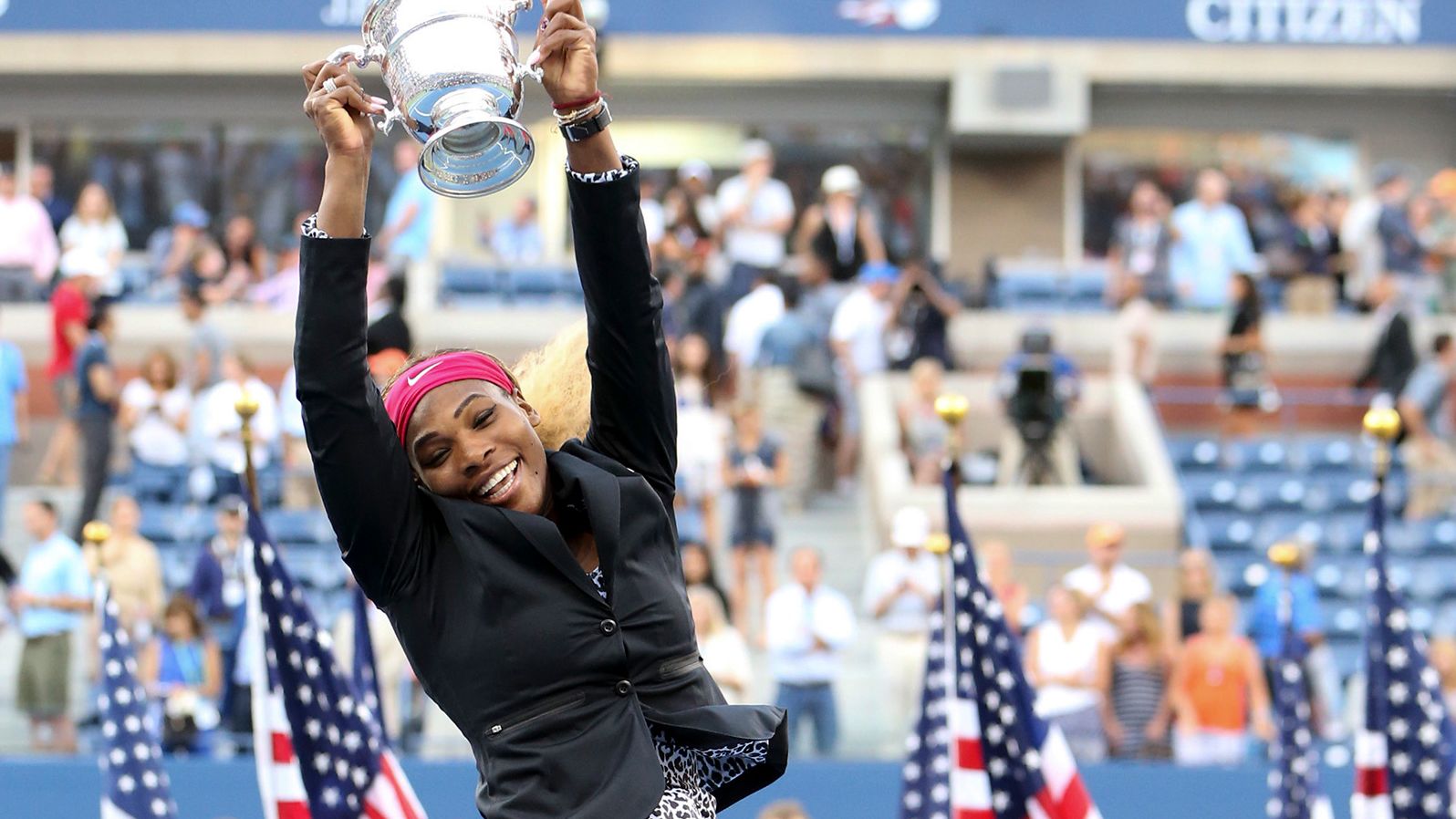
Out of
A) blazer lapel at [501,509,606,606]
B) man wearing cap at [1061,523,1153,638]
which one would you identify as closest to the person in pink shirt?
man wearing cap at [1061,523,1153,638]

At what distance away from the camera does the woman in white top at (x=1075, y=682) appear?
31.6 ft

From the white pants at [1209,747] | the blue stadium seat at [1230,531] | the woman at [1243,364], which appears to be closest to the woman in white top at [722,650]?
the white pants at [1209,747]

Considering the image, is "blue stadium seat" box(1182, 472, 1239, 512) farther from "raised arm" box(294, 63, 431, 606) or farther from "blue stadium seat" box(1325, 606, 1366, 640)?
"raised arm" box(294, 63, 431, 606)

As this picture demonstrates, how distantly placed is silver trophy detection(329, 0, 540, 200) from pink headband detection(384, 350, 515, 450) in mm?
234

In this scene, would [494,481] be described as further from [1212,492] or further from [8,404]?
[1212,492]

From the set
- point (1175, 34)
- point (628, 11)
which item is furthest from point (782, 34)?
point (1175, 34)

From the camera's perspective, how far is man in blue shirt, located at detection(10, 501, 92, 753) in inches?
389

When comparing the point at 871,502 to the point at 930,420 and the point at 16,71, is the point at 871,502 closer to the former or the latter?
the point at 930,420

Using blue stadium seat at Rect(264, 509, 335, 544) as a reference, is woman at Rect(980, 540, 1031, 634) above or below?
below

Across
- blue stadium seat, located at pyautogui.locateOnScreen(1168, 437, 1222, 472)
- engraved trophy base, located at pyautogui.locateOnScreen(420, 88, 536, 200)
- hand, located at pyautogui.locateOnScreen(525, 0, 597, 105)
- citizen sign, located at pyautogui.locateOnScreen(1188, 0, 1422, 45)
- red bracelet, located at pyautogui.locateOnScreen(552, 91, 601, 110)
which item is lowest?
blue stadium seat, located at pyautogui.locateOnScreen(1168, 437, 1222, 472)

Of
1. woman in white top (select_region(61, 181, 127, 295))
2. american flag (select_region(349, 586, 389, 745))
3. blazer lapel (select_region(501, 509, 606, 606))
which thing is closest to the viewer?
blazer lapel (select_region(501, 509, 606, 606))

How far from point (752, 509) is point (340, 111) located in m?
8.81

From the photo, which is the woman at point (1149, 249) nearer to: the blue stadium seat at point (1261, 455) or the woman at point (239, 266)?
the blue stadium seat at point (1261, 455)

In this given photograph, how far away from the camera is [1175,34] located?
18.4 metres
